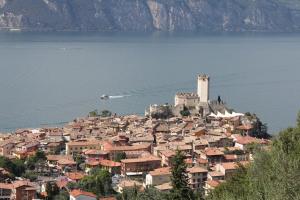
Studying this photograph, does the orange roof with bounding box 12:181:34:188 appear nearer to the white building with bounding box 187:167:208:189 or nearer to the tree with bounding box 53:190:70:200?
the tree with bounding box 53:190:70:200

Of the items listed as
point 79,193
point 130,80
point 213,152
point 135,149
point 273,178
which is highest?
point 273,178

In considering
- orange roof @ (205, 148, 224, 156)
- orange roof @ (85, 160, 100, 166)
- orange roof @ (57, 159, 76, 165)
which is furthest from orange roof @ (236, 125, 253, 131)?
orange roof @ (57, 159, 76, 165)

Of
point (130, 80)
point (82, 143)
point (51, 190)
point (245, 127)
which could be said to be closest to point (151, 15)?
point (130, 80)

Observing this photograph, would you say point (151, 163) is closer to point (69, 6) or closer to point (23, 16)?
point (23, 16)

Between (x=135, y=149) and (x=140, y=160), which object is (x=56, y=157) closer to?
(x=135, y=149)

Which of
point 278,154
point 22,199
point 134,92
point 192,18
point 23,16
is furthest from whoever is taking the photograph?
point 192,18

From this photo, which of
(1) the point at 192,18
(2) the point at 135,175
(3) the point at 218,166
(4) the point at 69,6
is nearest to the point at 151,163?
(2) the point at 135,175
